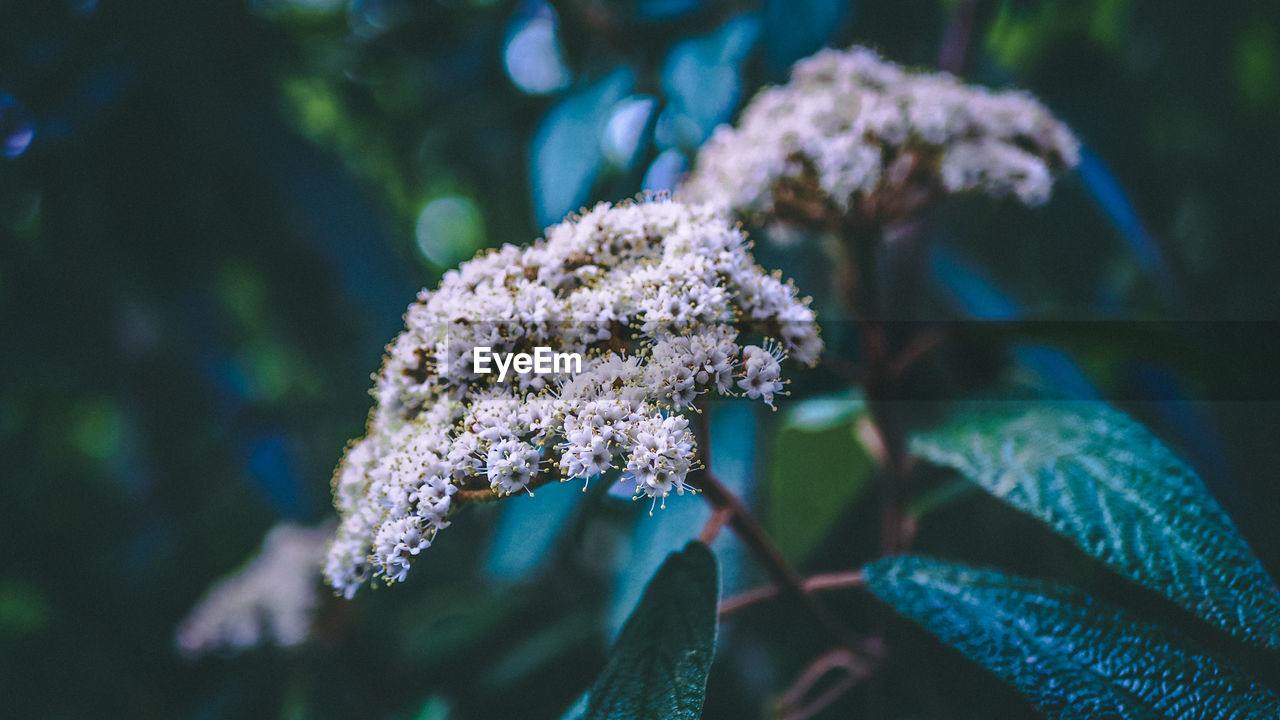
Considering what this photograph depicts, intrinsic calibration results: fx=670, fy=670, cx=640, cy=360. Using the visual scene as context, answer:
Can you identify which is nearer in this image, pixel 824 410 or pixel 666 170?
pixel 824 410

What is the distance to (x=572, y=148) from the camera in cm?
105

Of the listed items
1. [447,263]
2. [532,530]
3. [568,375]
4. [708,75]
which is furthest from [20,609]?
[708,75]

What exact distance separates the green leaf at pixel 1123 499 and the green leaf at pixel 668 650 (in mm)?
327

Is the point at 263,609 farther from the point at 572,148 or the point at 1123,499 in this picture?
the point at 1123,499

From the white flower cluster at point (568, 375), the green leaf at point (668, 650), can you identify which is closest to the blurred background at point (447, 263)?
the green leaf at point (668, 650)

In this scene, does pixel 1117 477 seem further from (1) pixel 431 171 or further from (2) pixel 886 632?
(1) pixel 431 171

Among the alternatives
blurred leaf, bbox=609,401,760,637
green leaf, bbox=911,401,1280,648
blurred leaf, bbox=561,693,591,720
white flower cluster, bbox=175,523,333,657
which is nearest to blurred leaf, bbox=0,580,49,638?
white flower cluster, bbox=175,523,333,657

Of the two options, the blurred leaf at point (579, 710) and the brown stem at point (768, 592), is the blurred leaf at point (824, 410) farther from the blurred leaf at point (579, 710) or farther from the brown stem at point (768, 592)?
the blurred leaf at point (579, 710)

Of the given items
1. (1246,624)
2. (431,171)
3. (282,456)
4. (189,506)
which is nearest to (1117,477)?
(1246,624)

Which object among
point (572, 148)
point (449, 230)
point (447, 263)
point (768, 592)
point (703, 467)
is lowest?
point (768, 592)

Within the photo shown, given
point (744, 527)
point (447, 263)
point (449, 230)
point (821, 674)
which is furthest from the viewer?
point (449, 230)

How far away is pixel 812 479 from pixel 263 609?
1132 mm

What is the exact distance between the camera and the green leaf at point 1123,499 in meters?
0.54

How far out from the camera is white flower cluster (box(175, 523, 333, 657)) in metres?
1.33
